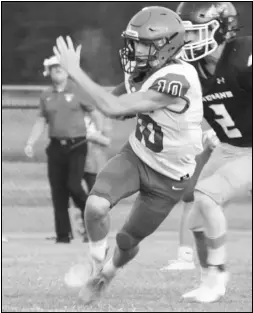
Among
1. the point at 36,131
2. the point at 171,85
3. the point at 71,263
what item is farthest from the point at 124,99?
the point at 36,131

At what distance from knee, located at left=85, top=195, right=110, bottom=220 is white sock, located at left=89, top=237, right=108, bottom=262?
179 mm

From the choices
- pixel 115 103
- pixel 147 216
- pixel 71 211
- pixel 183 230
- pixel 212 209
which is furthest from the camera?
pixel 71 211

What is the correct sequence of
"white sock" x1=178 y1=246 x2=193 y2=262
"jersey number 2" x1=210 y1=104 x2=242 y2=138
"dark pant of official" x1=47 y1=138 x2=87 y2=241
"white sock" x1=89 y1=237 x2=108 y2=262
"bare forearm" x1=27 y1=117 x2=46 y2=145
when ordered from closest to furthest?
1. "white sock" x1=89 y1=237 x2=108 y2=262
2. "jersey number 2" x1=210 y1=104 x2=242 y2=138
3. "white sock" x1=178 y1=246 x2=193 y2=262
4. "dark pant of official" x1=47 y1=138 x2=87 y2=241
5. "bare forearm" x1=27 y1=117 x2=46 y2=145

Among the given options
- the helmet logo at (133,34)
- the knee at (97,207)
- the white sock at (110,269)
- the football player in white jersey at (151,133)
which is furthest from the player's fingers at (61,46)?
the white sock at (110,269)

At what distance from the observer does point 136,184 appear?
20.3 ft

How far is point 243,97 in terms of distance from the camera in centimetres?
684

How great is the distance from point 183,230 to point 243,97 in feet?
4.56

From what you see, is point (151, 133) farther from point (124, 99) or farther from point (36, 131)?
point (36, 131)

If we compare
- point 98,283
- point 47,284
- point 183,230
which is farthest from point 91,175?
point 98,283

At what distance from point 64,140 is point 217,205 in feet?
8.75

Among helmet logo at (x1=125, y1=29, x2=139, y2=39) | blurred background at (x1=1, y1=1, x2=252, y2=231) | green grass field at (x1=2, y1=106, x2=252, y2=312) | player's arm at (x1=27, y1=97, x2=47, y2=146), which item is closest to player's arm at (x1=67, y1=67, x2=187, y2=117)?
helmet logo at (x1=125, y1=29, x2=139, y2=39)

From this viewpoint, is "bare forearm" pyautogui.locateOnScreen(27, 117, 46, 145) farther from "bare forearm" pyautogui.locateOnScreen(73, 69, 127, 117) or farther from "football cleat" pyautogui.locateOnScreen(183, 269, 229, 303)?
"bare forearm" pyautogui.locateOnScreen(73, 69, 127, 117)

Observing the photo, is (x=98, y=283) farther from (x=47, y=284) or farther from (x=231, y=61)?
(x=231, y=61)

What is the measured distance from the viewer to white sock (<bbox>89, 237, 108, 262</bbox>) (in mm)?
6223
